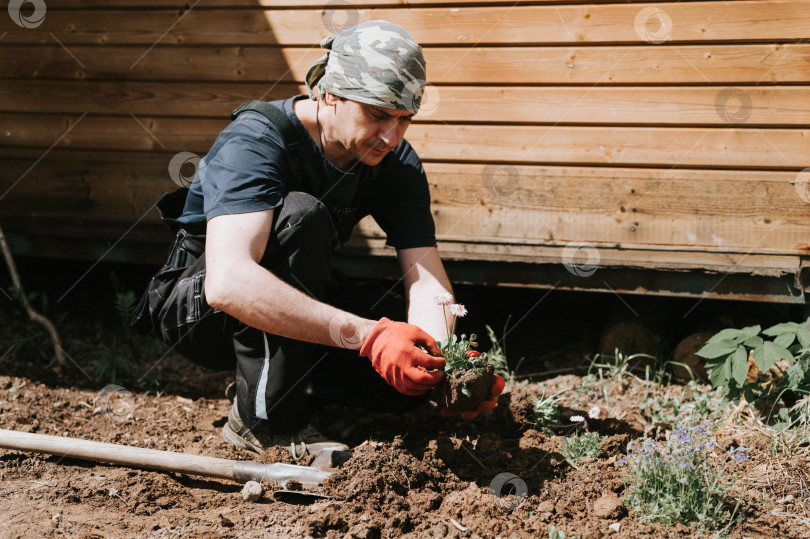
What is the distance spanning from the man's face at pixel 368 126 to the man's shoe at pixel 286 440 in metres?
1.22

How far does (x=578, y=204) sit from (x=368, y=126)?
5.60 feet

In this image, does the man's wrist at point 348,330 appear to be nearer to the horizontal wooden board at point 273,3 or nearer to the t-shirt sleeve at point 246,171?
the t-shirt sleeve at point 246,171

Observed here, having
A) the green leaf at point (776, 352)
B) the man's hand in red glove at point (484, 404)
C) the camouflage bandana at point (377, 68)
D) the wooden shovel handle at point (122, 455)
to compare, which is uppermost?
the camouflage bandana at point (377, 68)

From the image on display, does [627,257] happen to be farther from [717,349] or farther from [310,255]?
[310,255]

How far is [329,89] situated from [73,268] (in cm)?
363

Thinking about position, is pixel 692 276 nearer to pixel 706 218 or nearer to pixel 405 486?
pixel 706 218

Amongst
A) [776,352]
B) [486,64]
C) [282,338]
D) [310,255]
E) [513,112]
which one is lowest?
[282,338]

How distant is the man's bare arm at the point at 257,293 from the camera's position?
2.55 m

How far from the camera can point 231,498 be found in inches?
108

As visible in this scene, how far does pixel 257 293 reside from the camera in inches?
101

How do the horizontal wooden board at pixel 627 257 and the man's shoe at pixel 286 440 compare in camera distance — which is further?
the horizontal wooden board at pixel 627 257

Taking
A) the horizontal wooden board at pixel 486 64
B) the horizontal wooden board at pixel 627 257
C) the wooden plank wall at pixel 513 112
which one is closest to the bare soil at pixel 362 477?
the horizontal wooden board at pixel 627 257

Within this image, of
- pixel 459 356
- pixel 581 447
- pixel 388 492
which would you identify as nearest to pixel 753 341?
pixel 581 447

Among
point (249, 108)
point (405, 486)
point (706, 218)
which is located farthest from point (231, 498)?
point (706, 218)
